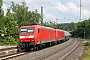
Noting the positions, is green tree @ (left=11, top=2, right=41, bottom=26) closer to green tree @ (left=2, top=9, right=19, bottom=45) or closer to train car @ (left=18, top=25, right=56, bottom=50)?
green tree @ (left=2, top=9, right=19, bottom=45)

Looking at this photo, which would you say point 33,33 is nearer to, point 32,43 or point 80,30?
point 32,43

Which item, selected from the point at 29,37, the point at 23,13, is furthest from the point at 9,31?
the point at 23,13

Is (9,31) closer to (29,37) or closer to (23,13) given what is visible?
(29,37)

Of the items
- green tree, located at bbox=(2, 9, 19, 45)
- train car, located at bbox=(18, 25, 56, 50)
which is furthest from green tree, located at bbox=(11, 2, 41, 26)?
train car, located at bbox=(18, 25, 56, 50)

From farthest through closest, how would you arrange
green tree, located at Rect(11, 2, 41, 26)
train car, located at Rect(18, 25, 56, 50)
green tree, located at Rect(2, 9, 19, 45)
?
green tree, located at Rect(11, 2, 41, 26)
green tree, located at Rect(2, 9, 19, 45)
train car, located at Rect(18, 25, 56, 50)

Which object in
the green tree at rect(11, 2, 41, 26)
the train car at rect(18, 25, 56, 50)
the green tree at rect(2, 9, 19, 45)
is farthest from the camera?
the green tree at rect(11, 2, 41, 26)

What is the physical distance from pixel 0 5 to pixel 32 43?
32.9 metres

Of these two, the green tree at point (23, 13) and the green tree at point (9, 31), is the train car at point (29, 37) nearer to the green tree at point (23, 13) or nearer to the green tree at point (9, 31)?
the green tree at point (9, 31)

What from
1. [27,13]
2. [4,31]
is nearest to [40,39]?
[4,31]

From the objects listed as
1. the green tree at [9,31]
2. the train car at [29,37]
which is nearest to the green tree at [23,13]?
the green tree at [9,31]

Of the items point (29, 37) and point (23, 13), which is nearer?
point (29, 37)

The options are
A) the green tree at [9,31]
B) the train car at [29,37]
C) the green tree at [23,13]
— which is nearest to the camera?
the train car at [29,37]

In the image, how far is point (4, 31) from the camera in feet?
176

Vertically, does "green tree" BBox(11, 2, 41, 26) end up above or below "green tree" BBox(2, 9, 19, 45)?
above
